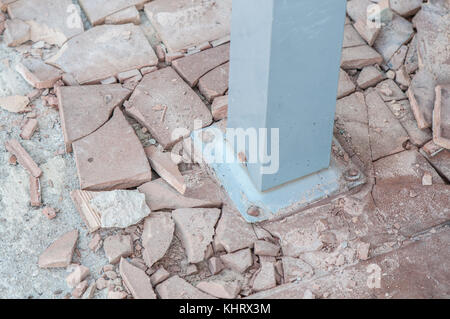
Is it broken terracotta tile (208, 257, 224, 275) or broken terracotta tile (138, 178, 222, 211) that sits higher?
broken terracotta tile (138, 178, 222, 211)

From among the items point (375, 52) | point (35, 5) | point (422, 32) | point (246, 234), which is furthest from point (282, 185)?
point (35, 5)

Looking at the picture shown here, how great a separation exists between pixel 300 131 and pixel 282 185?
341 mm

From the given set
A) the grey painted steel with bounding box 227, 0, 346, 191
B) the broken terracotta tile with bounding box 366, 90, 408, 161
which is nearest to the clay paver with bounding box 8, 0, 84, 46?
the grey painted steel with bounding box 227, 0, 346, 191

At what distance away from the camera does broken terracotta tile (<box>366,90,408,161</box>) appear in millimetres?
3242

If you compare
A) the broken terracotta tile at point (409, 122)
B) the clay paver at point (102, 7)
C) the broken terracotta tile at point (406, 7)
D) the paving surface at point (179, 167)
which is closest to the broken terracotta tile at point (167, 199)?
the paving surface at point (179, 167)

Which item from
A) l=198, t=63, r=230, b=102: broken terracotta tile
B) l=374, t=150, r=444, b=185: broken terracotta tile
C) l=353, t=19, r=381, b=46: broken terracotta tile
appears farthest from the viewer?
l=353, t=19, r=381, b=46: broken terracotta tile

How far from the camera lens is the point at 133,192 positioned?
2939 mm

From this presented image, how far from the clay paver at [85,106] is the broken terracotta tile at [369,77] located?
4.69 feet

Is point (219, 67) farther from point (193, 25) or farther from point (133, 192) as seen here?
point (133, 192)

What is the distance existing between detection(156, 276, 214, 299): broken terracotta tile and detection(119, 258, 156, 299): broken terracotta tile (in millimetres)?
48

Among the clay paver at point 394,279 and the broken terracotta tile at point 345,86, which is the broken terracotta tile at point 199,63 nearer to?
the broken terracotta tile at point 345,86

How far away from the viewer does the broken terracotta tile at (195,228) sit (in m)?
2.77

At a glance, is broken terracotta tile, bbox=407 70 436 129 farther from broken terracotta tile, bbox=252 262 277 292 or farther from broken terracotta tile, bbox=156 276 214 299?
broken terracotta tile, bbox=156 276 214 299

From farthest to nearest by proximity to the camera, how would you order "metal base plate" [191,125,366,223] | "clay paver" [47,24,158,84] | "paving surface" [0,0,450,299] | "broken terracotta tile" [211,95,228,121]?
"clay paver" [47,24,158,84]
"broken terracotta tile" [211,95,228,121]
"metal base plate" [191,125,366,223]
"paving surface" [0,0,450,299]
